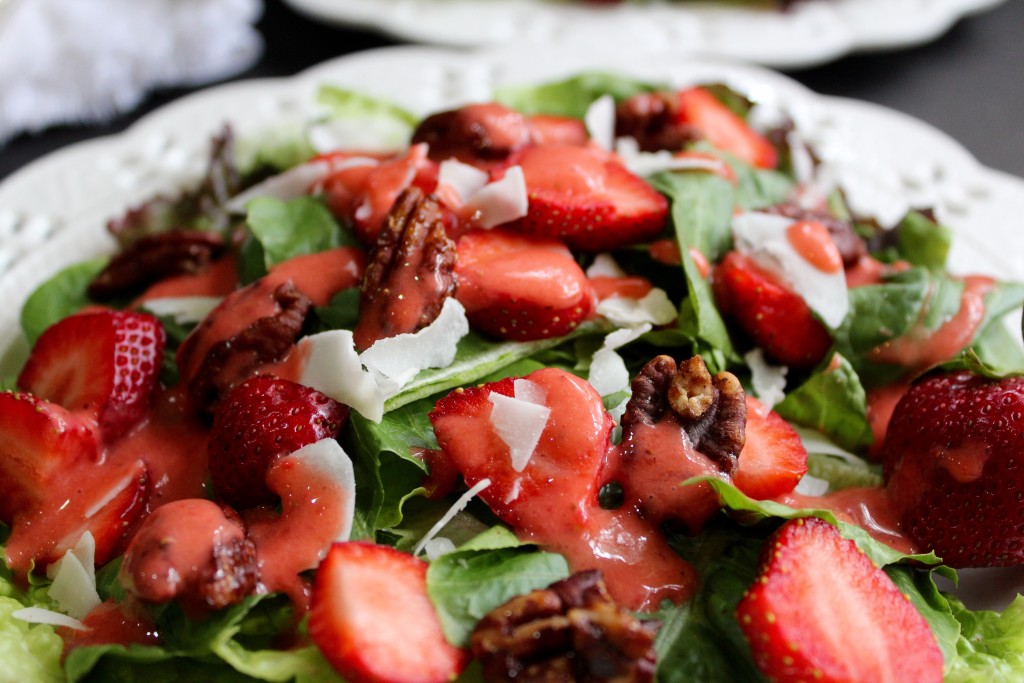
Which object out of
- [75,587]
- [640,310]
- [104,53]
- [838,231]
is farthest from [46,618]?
[104,53]

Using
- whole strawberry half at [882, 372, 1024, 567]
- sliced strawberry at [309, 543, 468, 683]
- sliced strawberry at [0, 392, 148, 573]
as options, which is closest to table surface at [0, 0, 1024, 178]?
sliced strawberry at [0, 392, 148, 573]

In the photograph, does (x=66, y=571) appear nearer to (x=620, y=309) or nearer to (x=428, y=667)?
(x=428, y=667)

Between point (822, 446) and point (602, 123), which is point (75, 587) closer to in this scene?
point (822, 446)

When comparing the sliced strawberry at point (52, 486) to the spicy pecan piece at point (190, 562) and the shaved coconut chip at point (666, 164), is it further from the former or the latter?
the shaved coconut chip at point (666, 164)

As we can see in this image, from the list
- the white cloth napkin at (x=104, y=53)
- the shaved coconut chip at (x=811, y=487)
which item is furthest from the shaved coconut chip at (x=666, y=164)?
the white cloth napkin at (x=104, y=53)

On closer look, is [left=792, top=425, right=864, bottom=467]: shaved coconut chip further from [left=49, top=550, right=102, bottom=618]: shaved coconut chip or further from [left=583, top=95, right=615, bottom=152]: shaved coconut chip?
[left=49, top=550, right=102, bottom=618]: shaved coconut chip

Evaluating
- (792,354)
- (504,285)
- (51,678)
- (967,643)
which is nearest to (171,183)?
(504,285)
